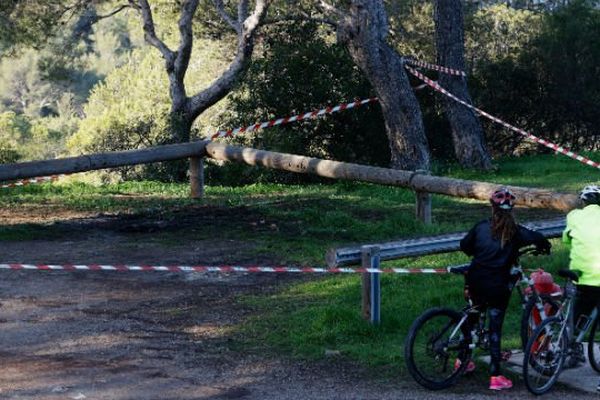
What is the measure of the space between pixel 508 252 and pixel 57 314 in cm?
423

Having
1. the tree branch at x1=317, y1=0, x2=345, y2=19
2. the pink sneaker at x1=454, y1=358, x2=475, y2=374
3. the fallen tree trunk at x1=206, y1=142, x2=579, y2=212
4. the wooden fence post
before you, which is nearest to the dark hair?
the pink sneaker at x1=454, y1=358, x2=475, y2=374

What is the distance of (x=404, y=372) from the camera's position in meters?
7.96

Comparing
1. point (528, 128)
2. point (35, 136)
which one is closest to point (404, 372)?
point (528, 128)

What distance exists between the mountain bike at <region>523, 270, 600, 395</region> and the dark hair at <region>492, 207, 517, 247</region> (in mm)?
495

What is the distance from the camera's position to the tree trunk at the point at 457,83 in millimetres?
21219

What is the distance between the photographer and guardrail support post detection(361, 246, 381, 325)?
8.72 metres

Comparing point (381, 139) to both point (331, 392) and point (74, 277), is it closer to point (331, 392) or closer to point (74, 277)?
point (74, 277)

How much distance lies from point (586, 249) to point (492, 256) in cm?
74

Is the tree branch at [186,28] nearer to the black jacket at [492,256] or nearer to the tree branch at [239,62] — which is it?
the tree branch at [239,62]

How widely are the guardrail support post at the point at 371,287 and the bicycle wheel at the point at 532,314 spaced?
1.39 metres

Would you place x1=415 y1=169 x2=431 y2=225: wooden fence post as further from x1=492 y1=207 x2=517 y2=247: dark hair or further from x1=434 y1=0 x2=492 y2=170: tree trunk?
x1=434 y1=0 x2=492 y2=170: tree trunk

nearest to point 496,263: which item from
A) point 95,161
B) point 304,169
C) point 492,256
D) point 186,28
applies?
point 492,256

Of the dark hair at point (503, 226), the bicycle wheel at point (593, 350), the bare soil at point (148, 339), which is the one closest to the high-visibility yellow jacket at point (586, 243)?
the bicycle wheel at point (593, 350)

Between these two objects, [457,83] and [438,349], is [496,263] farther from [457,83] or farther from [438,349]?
[457,83]
